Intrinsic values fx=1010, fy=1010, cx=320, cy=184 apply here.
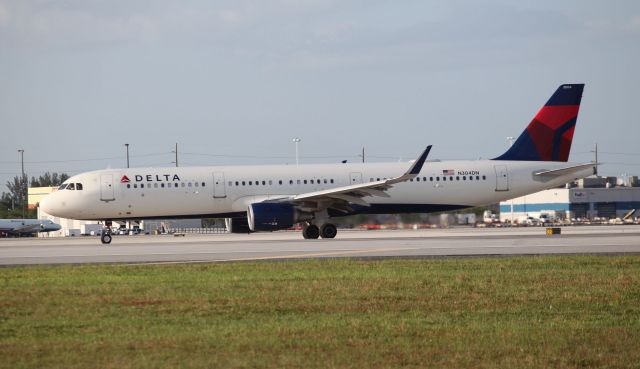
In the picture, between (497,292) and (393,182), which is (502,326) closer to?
(497,292)

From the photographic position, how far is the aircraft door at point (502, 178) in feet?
Answer: 152

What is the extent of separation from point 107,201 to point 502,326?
32.5 m

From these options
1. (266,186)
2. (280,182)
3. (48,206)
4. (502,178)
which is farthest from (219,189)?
(502,178)

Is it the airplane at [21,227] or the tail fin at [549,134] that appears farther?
the airplane at [21,227]

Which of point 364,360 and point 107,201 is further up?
point 107,201

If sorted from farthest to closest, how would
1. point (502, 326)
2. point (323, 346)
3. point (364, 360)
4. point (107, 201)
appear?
point (107, 201), point (502, 326), point (323, 346), point (364, 360)

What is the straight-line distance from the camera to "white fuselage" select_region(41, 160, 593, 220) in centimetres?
4475

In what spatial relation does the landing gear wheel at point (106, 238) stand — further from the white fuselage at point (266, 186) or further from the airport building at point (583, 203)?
the airport building at point (583, 203)

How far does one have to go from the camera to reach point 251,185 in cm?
4516

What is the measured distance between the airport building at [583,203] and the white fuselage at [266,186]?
5543 cm

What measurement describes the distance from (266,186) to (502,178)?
1086cm

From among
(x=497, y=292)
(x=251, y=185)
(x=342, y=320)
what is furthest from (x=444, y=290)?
(x=251, y=185)

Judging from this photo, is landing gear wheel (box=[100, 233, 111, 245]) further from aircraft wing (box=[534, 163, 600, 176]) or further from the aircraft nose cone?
aircraft wing (box=[534, 163, 600, 176])

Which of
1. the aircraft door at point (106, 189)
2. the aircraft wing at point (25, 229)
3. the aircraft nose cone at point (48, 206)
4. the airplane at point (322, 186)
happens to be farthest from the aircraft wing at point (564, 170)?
the aircraft wing at point (25, 229)
